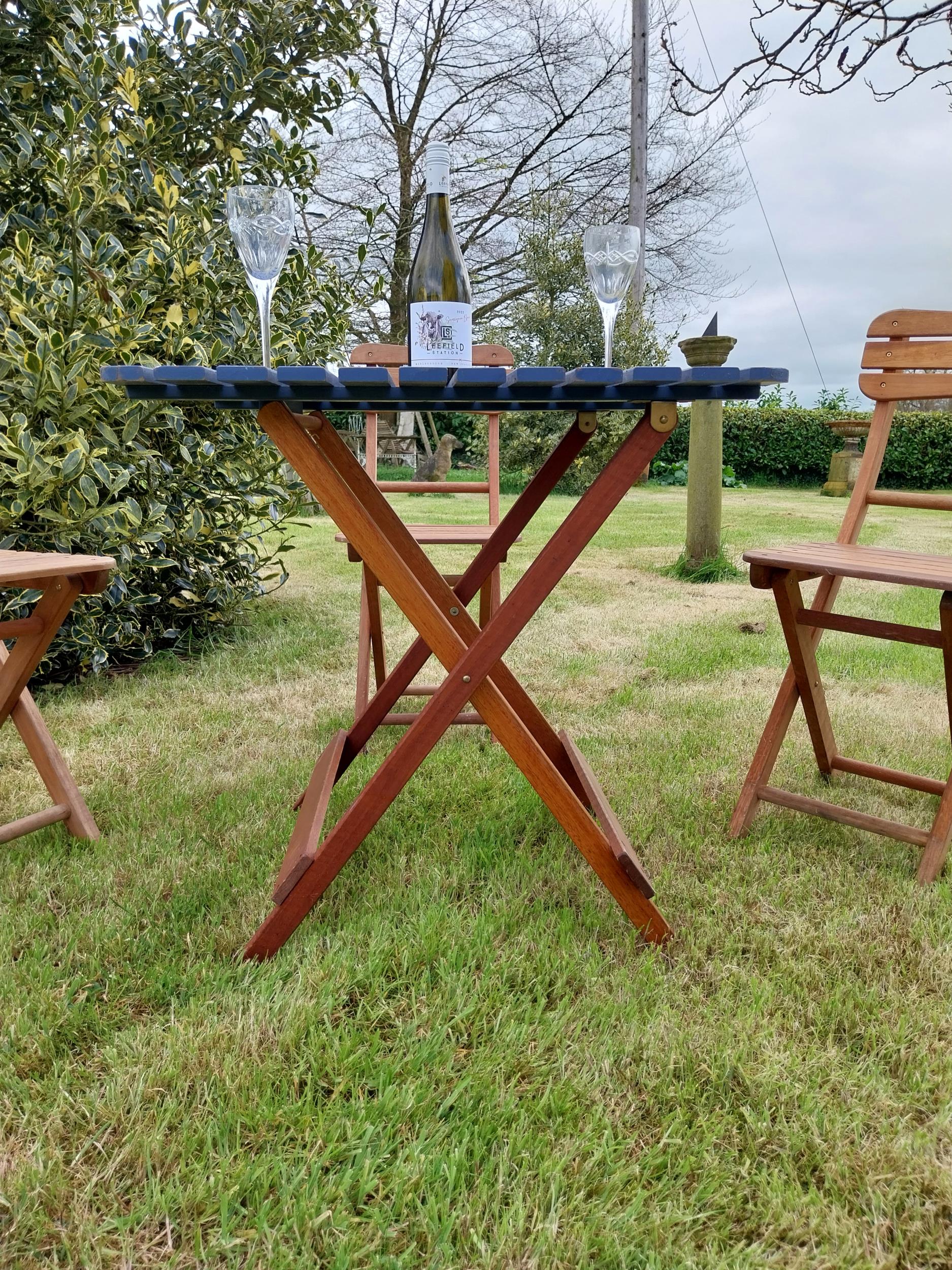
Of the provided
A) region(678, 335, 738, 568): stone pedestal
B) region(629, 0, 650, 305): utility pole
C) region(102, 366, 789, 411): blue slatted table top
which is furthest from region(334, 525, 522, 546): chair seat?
region(629, 0, 650, 305): utility pole

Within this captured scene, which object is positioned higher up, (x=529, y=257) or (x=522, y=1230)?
(x=529, y=257)

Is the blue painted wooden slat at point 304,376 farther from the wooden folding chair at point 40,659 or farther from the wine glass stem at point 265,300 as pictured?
the wooden folding chair at point 40,659

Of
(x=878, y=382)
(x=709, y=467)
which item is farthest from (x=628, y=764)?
(x=709, y=467)

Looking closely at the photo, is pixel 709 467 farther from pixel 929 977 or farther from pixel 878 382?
pixel 929 977

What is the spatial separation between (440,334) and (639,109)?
992 centimetres

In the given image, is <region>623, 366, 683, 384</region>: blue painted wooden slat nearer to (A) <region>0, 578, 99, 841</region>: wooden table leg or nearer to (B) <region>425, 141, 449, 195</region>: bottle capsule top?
(B) <region>425, 141, 449, 195</region>: bottle capsule top

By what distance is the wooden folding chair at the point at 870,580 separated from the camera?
1.71 metres

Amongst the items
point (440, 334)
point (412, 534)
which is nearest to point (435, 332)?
point (440, 334)

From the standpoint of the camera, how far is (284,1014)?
126 cm

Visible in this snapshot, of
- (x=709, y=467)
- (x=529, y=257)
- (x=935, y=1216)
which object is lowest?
(x=935, y=1216)

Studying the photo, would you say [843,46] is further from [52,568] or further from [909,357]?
[52,568]

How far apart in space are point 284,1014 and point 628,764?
1259mm

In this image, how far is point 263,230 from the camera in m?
1.47

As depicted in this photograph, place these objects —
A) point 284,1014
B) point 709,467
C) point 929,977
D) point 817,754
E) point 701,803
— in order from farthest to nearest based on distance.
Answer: point 709,467 < point 817,754 < point 701,803 < point 929,977 < point 284,1014
